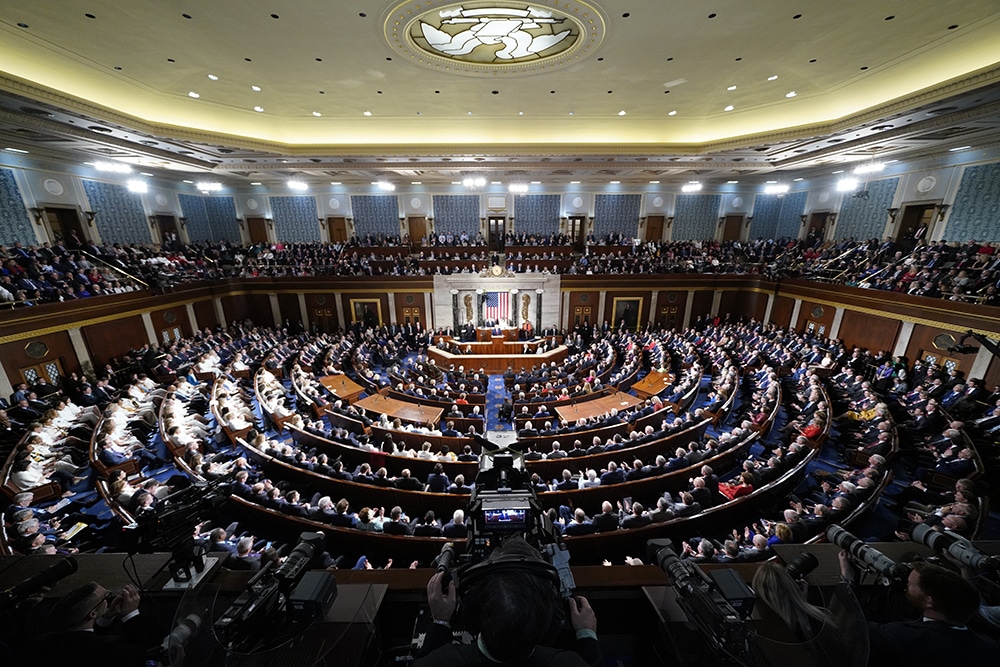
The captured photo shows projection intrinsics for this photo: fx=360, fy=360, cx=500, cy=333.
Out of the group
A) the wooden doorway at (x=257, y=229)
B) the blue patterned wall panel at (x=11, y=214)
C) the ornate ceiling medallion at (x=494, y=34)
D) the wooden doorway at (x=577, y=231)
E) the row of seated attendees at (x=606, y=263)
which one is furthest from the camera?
the wooden doorway at (x=577, y=231)

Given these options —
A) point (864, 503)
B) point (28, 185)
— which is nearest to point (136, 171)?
point (28, 185)

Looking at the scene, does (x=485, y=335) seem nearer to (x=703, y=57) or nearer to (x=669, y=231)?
(x=703, y=57)

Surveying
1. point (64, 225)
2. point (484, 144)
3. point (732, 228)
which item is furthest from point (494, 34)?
point (732, 228)

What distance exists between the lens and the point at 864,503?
5.71m

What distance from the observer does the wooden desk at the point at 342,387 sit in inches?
483

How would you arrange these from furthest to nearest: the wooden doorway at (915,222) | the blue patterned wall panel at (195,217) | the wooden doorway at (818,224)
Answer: the blue patterned wall panel at (195,217) < the wooden doorway at (818,224) < the wooden doorway at (915,222)

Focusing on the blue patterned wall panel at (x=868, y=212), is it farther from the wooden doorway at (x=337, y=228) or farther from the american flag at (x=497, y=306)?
the wooden doorway at (x=337, y=228)

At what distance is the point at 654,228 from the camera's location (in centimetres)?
2314

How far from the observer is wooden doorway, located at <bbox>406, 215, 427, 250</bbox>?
2261 cm

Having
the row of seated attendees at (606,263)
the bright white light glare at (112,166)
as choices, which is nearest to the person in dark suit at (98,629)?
the row of seated attendees at (606,263)

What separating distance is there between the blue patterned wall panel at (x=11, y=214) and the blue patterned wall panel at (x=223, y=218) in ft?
→ 29.0

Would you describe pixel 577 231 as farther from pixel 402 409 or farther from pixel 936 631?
pixel 936 631

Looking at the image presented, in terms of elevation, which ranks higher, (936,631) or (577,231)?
(577,231)

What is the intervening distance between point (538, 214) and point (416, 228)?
7.75 metres
